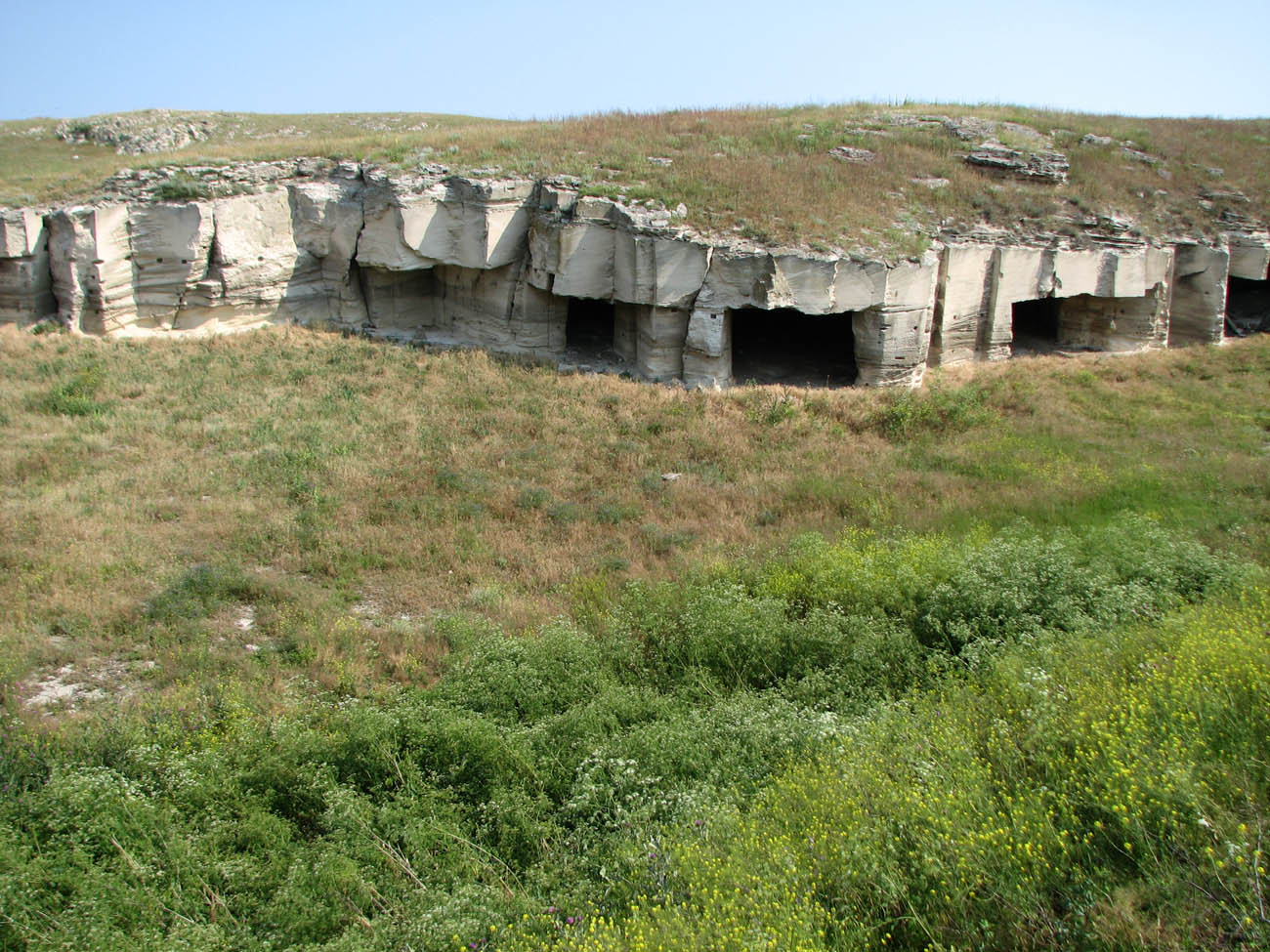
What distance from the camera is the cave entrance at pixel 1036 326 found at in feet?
61.0

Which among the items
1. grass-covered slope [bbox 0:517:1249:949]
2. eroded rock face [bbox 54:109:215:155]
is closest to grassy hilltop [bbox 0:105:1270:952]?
grass-covered slope [bbox 0:517:1249:949]

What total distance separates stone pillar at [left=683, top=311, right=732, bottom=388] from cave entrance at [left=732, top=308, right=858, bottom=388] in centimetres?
76

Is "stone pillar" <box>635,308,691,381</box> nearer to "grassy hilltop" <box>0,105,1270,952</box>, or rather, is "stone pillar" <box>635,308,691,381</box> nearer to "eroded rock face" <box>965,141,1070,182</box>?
"grassy hilltop" <box>0,105,1270,952</box>

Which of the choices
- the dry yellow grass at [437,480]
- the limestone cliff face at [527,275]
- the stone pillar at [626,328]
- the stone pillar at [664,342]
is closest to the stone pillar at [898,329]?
the limestone cliff face at [527,275]

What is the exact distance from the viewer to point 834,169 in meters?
18.2

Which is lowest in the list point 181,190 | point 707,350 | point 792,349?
point 792,349

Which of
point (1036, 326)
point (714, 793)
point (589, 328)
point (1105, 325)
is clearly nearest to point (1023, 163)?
point (1036, 326)

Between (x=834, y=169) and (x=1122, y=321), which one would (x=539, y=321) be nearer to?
(x=834, y=169)

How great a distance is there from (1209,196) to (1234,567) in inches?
682

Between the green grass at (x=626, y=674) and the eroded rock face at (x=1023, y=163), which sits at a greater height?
the eroded rock face at (x=1023, y=163)

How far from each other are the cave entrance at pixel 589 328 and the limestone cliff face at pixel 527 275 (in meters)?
0.41

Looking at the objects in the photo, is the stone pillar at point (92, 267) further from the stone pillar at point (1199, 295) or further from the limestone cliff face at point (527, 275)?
the stone pillar at point (1199, 295)

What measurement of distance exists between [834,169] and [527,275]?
752cm

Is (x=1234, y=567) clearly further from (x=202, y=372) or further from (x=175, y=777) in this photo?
(x=202, y=372)
